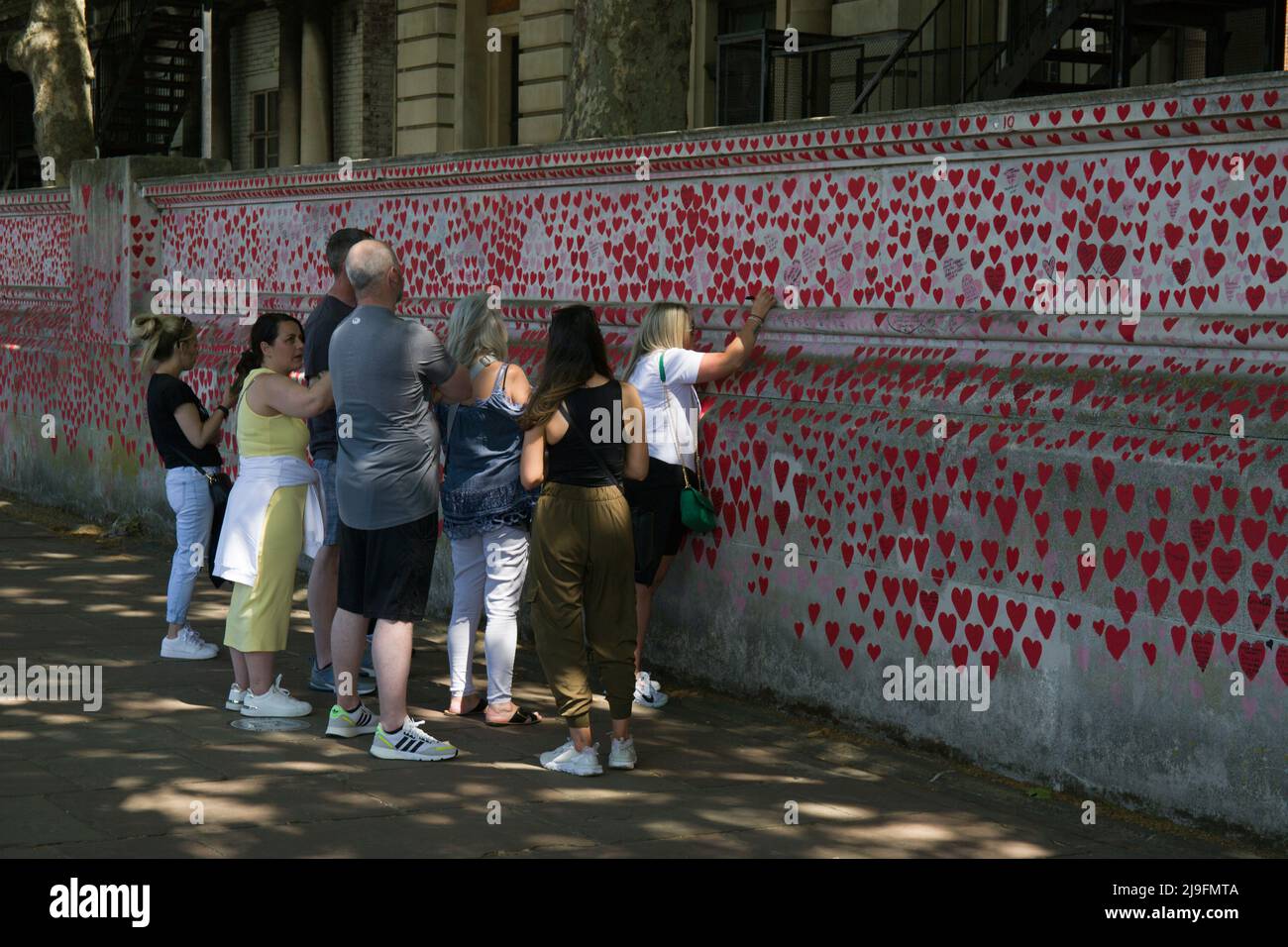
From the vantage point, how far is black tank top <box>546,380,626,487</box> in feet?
22.0

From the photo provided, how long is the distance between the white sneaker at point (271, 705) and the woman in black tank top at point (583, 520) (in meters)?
1.24

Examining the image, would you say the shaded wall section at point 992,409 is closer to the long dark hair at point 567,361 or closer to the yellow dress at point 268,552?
the long dark hair at point 567,361

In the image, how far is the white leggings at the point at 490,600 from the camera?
7492 mm

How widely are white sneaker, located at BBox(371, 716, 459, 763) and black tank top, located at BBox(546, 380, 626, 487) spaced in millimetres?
1106

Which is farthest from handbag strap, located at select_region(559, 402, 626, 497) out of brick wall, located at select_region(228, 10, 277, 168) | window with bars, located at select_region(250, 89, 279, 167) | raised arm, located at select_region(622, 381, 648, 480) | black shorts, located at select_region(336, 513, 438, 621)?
brick wall, located at select_region(228, 10, 277, 168)

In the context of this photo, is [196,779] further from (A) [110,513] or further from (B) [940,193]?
(A) [110,513]

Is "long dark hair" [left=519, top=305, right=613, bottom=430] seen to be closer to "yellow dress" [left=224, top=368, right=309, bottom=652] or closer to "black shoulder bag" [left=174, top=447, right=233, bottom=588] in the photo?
"yellow dress" [left=224, top=368, right=309, bottom=652]

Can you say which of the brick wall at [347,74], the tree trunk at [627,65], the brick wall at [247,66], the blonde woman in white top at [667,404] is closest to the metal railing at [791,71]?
the tree trunk at [627,65]

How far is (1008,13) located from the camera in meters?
17.5

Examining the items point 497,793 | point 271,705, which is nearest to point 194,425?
point 271,705

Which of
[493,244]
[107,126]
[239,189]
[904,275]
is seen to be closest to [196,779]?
[904,275]

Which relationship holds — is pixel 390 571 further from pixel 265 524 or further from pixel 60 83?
pixel 60 83

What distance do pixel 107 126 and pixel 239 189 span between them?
1974 cm

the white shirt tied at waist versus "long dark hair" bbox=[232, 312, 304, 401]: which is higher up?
"long dark hair" bbox=[232, 312, 304, 401]
